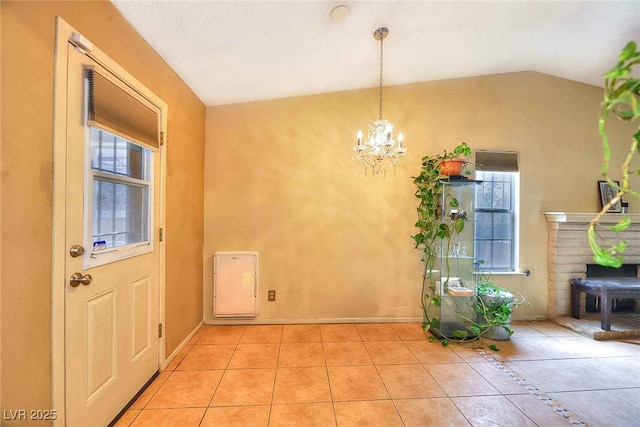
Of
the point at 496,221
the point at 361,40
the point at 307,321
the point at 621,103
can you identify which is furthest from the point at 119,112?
the point at 496,221

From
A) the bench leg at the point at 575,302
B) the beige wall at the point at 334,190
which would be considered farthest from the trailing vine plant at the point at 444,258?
the bench leg at the point at 575,302

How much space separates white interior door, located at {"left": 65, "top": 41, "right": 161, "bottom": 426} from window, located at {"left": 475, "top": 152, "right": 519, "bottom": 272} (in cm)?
359

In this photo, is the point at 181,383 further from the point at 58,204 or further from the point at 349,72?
the point at 349,72

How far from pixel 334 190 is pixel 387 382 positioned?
1955 mm

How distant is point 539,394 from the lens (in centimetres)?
196

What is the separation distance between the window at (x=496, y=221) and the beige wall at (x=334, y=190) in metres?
0.30

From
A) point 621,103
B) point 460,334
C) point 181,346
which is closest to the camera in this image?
point 621,103

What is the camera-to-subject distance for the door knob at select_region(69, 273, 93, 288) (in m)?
1.35

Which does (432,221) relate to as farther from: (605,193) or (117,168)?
(117,168)

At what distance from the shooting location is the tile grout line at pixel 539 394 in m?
1.73

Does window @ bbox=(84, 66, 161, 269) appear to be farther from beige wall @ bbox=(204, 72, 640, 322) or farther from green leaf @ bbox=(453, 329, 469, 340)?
green leaf @ bbox=(453, 329, 469, 340)

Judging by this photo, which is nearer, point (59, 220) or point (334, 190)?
point (59, 220)

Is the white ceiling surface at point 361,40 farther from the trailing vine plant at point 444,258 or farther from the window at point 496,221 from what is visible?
the window at point 496,221

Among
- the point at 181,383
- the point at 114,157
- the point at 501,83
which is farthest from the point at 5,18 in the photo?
the point at 501,83
